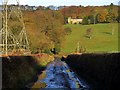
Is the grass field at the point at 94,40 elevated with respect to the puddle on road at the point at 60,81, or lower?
lower

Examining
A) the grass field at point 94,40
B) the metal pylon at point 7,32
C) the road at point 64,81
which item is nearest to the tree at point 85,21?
the grass field at point 94,40

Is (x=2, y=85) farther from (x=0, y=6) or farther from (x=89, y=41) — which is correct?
(x=89, y=41)

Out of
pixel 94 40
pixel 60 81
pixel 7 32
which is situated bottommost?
pixel 94 40

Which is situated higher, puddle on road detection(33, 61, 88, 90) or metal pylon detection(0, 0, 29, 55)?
metal pylon detection(0, 0, 29, 55)

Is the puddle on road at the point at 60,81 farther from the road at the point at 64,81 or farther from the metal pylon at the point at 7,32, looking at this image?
the metal pylon at the point at 7,32

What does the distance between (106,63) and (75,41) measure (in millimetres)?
121690

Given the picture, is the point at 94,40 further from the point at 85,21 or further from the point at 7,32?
the point at 7,32

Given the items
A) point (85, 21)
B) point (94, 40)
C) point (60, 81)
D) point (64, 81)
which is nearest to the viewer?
point (64, 81)

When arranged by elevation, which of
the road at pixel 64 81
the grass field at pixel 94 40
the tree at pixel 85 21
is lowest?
the grass field at pixel 94 40

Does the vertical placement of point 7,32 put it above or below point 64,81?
above

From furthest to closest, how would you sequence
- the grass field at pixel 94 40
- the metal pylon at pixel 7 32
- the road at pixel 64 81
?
the grass field at pixel 94 40 < the metal pylon at pixel 7 32 < the road at pixel 64 81

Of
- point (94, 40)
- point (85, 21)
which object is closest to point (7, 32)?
point (94, 40)

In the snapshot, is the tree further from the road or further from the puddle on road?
the puddle on road

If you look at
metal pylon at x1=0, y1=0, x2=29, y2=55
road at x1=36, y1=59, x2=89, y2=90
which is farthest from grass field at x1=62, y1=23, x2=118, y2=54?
road at x1=36, y1=59, x2=89, y2=90
